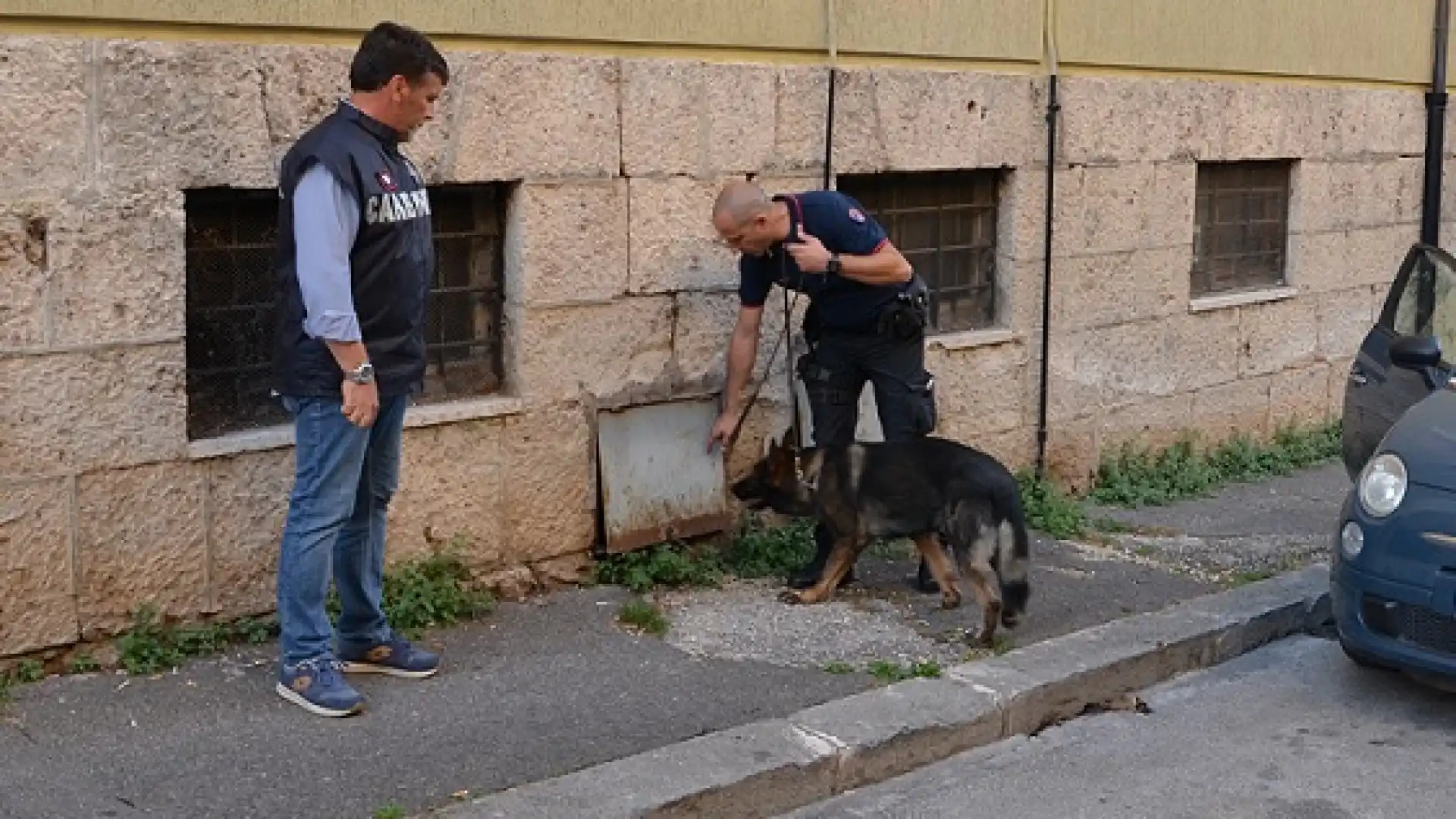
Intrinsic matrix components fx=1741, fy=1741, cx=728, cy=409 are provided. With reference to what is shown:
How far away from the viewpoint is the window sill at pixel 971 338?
802 centimetres

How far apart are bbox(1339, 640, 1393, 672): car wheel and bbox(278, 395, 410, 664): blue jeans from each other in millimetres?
3216

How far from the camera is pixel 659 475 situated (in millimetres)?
6801

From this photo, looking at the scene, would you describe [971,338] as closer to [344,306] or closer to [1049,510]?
[1049,510]

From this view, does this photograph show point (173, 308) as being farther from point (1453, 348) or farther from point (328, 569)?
point (1453, 348)

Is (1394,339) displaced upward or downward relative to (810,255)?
downward

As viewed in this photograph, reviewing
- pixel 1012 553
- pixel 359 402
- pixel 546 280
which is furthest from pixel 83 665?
pixel 1012 553

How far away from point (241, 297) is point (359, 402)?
118 cm

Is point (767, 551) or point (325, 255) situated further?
point (767, 551)

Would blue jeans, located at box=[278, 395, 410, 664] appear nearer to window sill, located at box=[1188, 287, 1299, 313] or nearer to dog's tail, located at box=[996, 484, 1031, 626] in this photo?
dog's tail, located at box=[996, 484, 1031, 626]

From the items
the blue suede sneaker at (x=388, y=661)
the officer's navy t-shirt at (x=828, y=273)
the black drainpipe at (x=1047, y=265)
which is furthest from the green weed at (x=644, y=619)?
the black drainpipe at (x=1047, y=265)

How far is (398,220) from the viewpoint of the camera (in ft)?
16.3

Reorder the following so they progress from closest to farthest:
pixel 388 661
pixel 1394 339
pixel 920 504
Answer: pixel 388 661 < pixel 920 504 < pixel 1394 339

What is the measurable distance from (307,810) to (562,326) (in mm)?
2516

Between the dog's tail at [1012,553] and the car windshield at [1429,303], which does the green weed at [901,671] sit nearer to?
the dog's tail at [1012,553]
